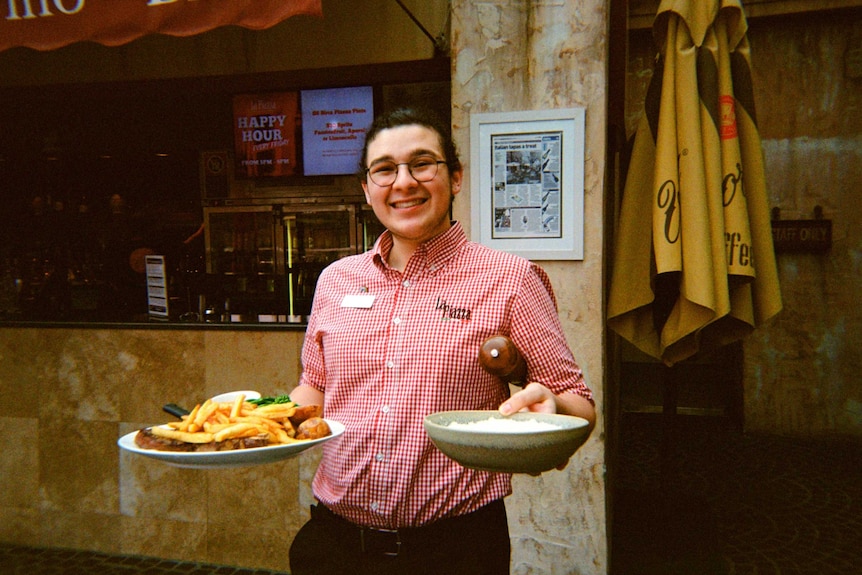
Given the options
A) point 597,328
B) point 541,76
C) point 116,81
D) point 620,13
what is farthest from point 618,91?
point 116,81

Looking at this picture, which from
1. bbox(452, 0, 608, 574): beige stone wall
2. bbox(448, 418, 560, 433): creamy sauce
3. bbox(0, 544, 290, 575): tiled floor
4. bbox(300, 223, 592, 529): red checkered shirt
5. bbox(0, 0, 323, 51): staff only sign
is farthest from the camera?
bbox(0, 544, 290, 575): tiled floor

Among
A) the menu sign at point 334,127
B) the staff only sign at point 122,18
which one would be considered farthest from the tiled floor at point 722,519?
the menu sign at point 334,127

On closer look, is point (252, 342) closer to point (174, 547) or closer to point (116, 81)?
point (174, 547)

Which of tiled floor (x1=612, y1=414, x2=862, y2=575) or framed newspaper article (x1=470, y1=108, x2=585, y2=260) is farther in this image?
tiled floor (x1=612, y1=414, x2=862, y2=575)

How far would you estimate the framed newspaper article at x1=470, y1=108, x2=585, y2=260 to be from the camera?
2.82 meters

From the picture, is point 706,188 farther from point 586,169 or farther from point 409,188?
point 409,188

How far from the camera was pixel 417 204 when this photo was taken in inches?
60.4

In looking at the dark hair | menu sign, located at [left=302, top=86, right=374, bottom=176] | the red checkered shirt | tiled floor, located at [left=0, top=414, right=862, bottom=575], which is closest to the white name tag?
the red checkered shirt

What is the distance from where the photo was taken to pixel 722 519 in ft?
13.5

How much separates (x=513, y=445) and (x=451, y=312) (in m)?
0.49

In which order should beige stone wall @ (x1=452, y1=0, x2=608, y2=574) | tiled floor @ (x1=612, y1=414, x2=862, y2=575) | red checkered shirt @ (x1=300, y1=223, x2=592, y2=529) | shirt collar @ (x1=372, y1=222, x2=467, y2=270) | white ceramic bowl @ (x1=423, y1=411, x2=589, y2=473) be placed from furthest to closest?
tiled floor @ (x1=612, y1=414, x2=862, y2=575), beige stone wall @ (x1=452, y1=0, x2=608, y2=574), shirt collar @ (x1=372, y1=222, x2=467, y2=270), red checkered shirt @ (x1=300, y1=223, x2=592, y2=529), white ceramic bowl @ (x1=423, y1=411, x2=589, y2=473)

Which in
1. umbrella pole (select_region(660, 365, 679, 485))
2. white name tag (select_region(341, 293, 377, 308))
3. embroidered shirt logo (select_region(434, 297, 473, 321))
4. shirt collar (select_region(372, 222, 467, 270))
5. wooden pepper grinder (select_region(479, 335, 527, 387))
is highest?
shirt collar (select_region(372, 222, 467, 270))

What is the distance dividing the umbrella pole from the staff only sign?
235cm

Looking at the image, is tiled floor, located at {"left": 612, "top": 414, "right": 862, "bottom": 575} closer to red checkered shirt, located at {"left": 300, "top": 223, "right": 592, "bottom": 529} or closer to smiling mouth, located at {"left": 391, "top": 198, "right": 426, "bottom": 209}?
red checkered shirt, located at {"left": 300, "top": 223, "right": 592, "bottom": 529}
